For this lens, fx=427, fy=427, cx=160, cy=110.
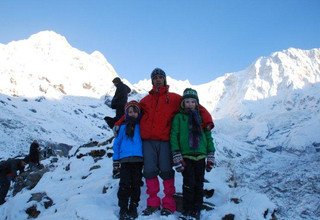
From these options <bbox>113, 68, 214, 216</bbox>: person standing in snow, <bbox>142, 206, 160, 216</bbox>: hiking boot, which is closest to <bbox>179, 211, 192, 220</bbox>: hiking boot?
<bbox>113, 68, 214, 216</bbox>: person standing in snow

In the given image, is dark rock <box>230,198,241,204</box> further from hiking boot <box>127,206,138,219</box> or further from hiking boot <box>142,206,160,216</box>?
hiking boot <box>127,206,138,219</box>

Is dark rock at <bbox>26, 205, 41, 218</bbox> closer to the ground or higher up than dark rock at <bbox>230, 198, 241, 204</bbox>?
closer to the ground

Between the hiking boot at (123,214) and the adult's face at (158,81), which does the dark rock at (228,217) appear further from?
the adult's face at (158,81)

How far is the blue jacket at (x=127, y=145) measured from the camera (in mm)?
8539

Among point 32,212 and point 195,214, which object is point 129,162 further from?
point 32,212

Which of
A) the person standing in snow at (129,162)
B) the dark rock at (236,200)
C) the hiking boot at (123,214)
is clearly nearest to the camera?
the hiking boot at (123,214)

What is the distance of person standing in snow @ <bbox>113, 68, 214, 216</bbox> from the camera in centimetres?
843

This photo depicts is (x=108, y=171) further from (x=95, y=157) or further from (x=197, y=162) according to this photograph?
(x=197, y=162)

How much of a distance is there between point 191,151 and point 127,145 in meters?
1.30

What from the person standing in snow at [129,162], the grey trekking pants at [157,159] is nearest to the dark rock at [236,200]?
the grey trekking pants at [157,159]

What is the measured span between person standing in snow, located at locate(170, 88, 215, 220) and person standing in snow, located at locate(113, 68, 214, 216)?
0.20 meters

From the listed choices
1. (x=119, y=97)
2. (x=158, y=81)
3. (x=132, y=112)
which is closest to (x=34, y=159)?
(x=119, y=97)

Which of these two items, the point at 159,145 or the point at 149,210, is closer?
the point at 149,210

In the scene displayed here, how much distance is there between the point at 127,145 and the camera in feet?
28.3
